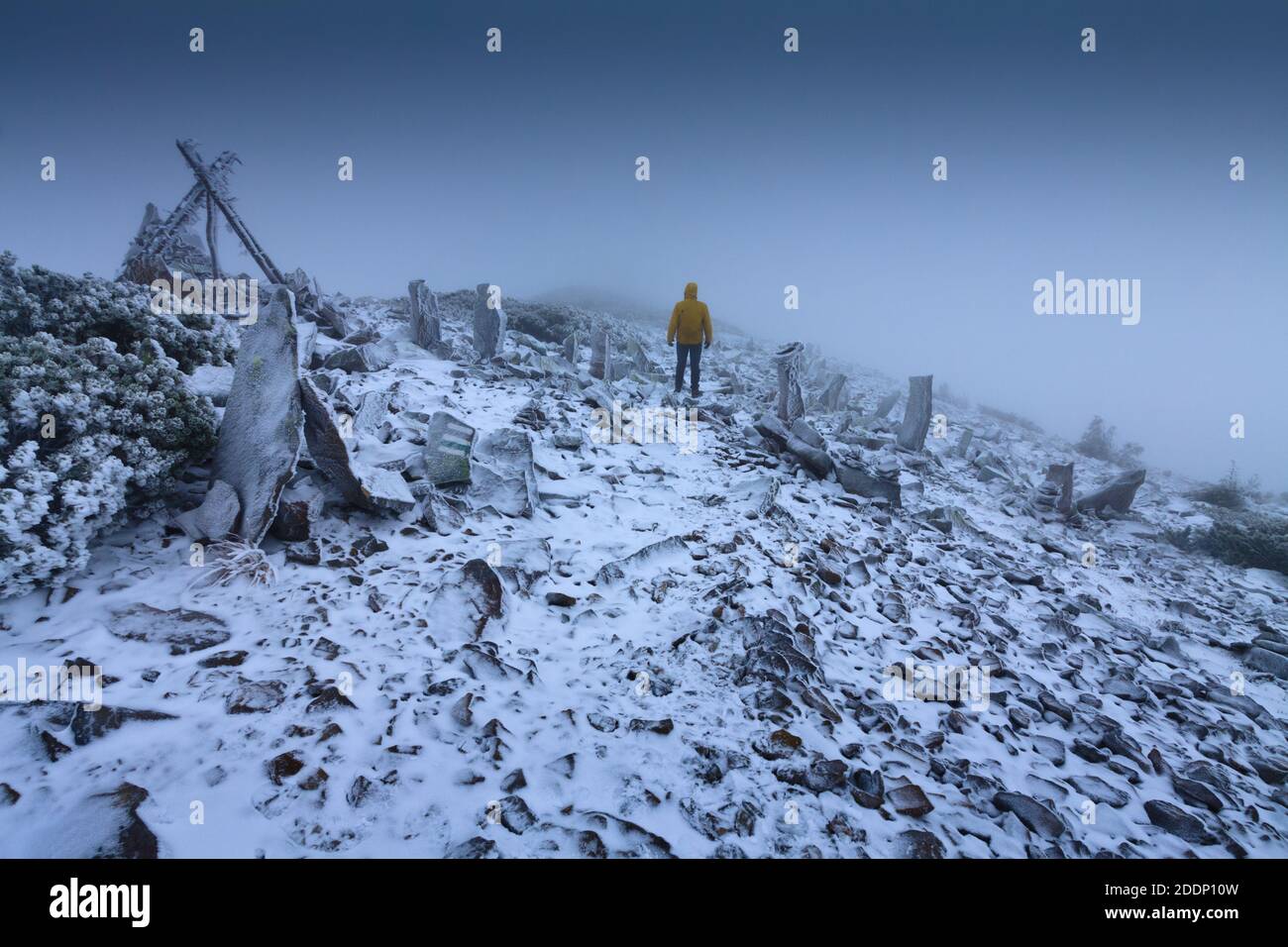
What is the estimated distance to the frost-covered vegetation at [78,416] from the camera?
3158 mm

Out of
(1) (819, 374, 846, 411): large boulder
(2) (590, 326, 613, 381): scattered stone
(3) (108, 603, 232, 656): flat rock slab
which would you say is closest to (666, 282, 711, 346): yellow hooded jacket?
(2) (590, 326, 613, 381): scattered stone

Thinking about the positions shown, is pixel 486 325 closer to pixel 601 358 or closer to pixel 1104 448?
pixel 601 358

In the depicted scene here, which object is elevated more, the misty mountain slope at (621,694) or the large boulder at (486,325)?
the large boulder at (486,325)

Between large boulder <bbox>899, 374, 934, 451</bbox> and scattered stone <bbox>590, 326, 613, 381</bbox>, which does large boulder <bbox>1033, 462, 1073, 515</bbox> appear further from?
scattered stone <bbox>590, 326, 613, 381</bbox>

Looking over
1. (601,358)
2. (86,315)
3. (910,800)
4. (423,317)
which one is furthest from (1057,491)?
(86,315)

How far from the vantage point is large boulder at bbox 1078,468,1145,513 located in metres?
9.46

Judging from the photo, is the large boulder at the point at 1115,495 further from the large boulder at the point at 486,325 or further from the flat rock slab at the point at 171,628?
the flat rock slab at the point at 171,628

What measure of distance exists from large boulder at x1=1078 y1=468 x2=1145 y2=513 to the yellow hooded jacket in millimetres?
8231

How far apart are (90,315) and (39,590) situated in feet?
9.22

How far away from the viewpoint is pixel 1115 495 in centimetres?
958

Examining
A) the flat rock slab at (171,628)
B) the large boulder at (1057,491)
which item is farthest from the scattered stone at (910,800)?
the large boulder at (1057,491)

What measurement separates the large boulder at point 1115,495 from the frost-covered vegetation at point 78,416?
1366 centimetres
